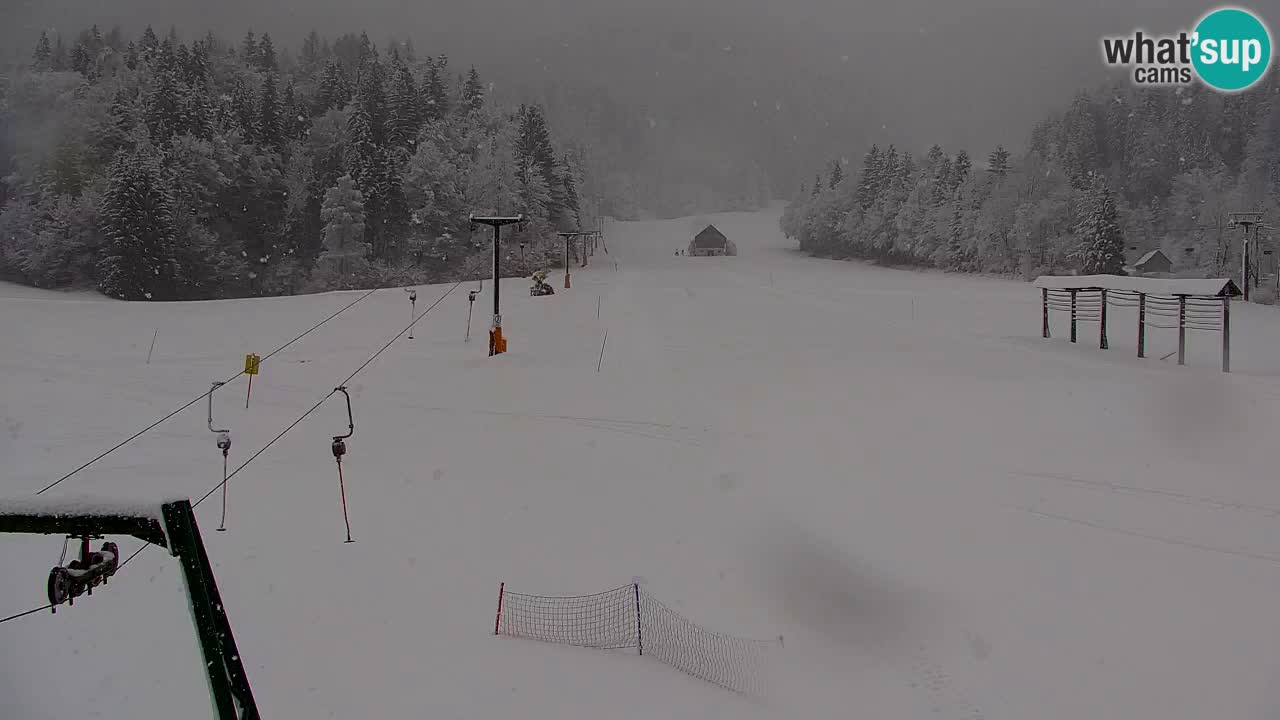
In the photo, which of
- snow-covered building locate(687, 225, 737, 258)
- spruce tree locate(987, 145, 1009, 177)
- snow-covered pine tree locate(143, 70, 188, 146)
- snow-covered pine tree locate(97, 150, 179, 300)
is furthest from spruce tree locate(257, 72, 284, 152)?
spruce tree locate(987, 145, 1009, 177)

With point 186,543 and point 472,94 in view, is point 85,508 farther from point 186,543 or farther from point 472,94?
point 472,94

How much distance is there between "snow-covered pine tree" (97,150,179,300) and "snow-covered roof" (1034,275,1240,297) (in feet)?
161

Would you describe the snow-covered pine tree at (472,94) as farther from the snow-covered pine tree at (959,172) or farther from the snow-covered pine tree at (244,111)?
the snow-covered pine tree at (959,172)

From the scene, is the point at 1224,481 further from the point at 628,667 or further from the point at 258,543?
the point at 258,543

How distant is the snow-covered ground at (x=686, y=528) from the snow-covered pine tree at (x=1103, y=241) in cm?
3449

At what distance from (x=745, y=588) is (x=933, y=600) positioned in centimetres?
241

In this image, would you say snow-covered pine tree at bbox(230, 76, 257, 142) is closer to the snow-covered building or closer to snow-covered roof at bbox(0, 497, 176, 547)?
the snow-covered building

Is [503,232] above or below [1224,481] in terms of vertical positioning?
above

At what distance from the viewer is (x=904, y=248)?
71438mm

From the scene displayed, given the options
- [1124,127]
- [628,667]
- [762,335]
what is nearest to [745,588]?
[628,667]

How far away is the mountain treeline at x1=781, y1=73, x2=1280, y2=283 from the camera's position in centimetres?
6025

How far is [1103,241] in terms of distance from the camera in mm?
55312

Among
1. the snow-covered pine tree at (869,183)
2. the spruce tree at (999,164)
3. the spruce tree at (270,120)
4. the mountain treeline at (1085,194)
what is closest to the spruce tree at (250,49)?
the spruce tree at (270,120)

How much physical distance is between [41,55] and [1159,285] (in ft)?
235
